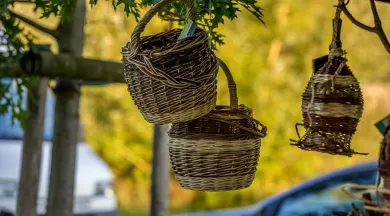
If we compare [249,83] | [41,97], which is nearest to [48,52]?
[41,97]

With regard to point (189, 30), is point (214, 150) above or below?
below

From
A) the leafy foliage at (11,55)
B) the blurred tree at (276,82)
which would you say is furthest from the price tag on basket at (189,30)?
the blurred tree at (276,82)

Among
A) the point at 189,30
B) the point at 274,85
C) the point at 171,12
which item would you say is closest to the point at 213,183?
the point at 189,30

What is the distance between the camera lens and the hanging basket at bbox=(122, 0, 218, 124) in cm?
220

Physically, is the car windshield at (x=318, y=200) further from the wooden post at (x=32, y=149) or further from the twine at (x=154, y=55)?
the twine at (x=154, y=55)

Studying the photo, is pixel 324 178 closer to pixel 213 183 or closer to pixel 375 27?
pixel 375 27

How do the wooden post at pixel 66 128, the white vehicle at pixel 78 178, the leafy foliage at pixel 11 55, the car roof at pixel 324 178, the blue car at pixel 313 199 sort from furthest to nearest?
the white vehicle at pixel 78 178 < the blue car at pixel 313 199 < the car roof at pixel 324 178 < the wooden post at pixel 66 128 < the leafy foliage at pixel 11 55

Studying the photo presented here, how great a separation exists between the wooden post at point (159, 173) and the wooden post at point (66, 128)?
1.76 feet

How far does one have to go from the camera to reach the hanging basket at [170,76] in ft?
7.20

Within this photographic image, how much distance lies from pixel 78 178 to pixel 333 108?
6.35 metres

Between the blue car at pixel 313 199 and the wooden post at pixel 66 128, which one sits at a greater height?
the wooden post at pixel 66 128

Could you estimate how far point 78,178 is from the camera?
28.0ft

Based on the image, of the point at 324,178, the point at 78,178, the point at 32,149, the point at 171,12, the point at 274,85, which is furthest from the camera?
the point at 274,85

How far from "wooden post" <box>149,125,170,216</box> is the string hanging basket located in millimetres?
2205
